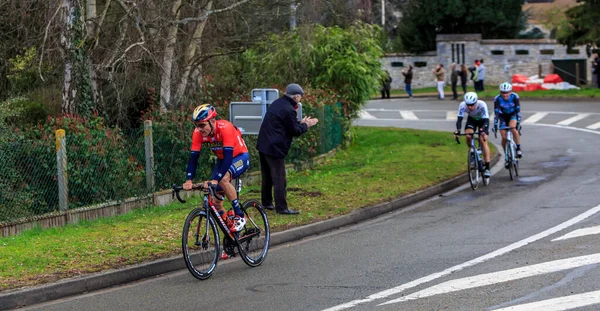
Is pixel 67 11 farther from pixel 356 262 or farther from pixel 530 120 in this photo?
pixel 530 120

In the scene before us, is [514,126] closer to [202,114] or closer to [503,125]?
[503,125]

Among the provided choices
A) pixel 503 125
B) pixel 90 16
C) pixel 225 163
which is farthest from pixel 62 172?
pixel 503 125

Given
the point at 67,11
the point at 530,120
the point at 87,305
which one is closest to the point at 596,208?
the point at 87,305

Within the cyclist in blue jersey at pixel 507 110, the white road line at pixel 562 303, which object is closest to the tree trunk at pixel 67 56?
the cyclist in blue jersey at pixel 507 110

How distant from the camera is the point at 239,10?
23234 millimetres

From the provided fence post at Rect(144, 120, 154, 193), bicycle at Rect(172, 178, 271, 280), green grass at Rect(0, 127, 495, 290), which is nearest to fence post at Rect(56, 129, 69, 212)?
green grass at Rect(0, 127, 495, 290)

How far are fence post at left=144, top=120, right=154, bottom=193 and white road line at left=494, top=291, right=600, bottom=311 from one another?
28.5ft

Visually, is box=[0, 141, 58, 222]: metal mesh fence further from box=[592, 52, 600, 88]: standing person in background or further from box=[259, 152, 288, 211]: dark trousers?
box=[592, 52, 600, 88]: standing person in background

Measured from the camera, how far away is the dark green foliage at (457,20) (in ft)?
174

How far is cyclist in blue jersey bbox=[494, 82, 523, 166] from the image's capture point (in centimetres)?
1852

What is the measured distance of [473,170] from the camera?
17266 millimetres

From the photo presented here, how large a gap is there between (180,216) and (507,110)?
7665 millimetres

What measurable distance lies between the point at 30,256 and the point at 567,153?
596 inches

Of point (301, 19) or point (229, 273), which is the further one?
point (301, 19)
